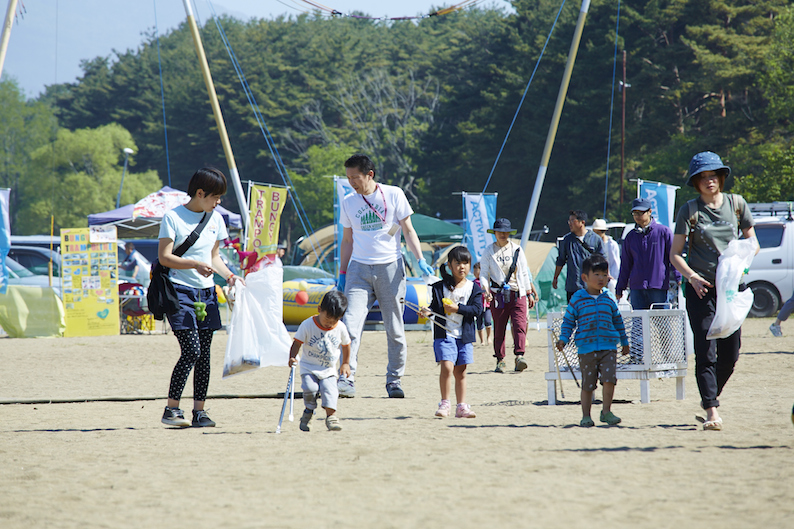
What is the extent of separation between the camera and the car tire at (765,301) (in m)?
16.5

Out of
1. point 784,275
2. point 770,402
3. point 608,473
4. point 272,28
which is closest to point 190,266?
point 608,473

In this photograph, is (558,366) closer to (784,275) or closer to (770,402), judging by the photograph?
(770,402)

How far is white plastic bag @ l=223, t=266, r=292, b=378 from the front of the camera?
18.2ft

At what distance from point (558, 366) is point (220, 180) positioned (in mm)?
2988

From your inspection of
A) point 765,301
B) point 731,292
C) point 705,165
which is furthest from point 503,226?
point 765,301

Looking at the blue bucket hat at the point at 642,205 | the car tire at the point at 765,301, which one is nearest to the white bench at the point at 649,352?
the blue bucket hat at the point at 642,205

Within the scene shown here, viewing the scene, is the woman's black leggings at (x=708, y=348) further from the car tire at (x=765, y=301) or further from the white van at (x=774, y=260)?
→ the car tire at (x=765, y=301)

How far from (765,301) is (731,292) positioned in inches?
512

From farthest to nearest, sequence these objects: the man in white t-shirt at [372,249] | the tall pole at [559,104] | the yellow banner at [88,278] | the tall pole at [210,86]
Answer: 1. the yellow banner at [88,278]
2. the tall pole at [210,86]
3. the tall pole at [559,104]
4. the man in white t-shirt at [372,249]

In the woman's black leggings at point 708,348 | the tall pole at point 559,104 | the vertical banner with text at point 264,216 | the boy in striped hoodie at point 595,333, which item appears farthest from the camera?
the vertical banner with text at point 264,216

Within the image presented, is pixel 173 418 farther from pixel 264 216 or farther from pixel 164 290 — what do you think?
pixel 264 216

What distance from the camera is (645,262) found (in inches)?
309

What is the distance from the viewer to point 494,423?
5504mm

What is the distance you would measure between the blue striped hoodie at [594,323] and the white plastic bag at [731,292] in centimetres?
68
